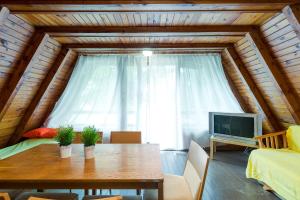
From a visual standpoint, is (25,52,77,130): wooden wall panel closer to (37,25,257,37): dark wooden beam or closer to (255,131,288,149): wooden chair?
(37,25,257,37): dark wooden beam

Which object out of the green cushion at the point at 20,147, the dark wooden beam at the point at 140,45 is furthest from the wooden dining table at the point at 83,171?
the dark wooden beam at the point at 140,45

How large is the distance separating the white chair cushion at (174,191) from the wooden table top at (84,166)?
0.96 ft

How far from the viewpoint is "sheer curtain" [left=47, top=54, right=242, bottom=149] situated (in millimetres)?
4629

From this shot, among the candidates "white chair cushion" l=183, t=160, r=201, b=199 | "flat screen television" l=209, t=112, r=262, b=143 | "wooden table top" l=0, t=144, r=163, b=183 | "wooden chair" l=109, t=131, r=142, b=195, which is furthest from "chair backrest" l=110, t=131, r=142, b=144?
"flat screen television" l=209, t=112, r=262, b=143

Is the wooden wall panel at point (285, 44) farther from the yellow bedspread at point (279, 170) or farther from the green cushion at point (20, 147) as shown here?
the green cushion at point (20, 147)

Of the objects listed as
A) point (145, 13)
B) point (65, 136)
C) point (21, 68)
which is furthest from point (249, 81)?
point (21, 68)

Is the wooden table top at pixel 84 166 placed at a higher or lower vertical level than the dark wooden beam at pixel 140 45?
lower

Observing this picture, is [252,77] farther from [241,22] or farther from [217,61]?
[241,22]

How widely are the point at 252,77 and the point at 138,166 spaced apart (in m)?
2.91

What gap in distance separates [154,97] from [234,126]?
1.69 meters

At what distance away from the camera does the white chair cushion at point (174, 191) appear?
1.84 meters

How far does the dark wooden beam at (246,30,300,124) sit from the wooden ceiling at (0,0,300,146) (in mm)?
11

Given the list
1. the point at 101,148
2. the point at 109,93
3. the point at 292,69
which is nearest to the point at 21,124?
the point at 109,93

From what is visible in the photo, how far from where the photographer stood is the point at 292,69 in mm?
2865
